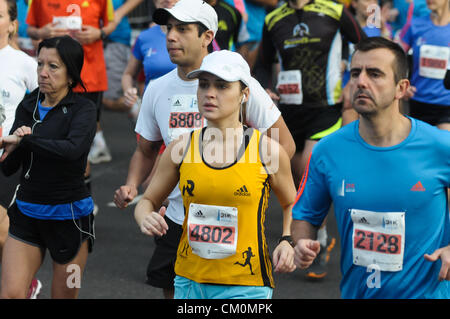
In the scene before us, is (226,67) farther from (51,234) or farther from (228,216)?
(51,234)

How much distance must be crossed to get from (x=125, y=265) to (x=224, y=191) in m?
3.17

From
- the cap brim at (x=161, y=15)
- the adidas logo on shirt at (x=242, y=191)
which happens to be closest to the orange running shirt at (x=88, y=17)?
the cap brim at (x=161, y=15)

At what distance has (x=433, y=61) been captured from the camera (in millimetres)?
7602

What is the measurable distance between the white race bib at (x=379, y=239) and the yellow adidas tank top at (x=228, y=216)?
49 centimetres

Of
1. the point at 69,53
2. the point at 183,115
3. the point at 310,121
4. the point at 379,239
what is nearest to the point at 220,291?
the point at 379,239

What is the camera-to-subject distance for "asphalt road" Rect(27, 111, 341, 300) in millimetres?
6070

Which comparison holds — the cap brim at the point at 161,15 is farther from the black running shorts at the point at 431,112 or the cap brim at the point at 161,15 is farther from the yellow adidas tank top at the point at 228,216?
the black running shorts at the point at 431,112

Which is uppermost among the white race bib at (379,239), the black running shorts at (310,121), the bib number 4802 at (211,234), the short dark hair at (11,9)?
the short dark hair at (11,9)

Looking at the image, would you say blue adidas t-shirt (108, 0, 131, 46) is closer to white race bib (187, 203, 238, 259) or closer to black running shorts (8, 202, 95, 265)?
black running shorts (8, 202, 95, 265)

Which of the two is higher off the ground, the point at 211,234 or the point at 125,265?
the point at 211,234

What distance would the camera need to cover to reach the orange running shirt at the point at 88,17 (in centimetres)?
762
